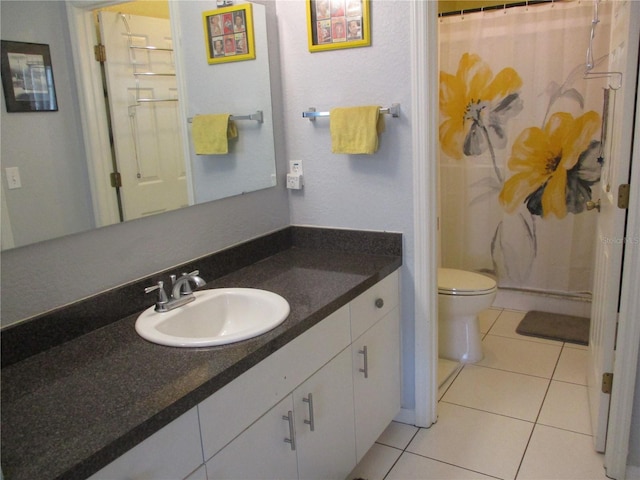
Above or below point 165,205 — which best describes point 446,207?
below

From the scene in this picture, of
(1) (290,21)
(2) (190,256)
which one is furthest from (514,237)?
(2) (190,256)

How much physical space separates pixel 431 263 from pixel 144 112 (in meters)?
1.23

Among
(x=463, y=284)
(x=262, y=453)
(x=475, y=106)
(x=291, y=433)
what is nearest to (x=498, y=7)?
(x=475, y=106)

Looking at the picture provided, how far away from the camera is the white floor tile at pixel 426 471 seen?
2.01m

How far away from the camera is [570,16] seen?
299 centimetres

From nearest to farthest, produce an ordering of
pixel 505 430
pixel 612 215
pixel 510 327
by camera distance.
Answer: pixel 612 215, pixel 505 430, pixel 510 327

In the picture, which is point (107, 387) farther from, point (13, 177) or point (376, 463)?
point (376, 463)

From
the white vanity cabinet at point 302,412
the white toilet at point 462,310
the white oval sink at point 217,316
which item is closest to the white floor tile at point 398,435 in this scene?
the white vanity cabinet at point 302,412

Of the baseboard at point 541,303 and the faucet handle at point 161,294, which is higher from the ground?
the faucet handle at point 161,294

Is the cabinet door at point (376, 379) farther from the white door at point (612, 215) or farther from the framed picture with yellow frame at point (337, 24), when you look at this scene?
the framed picture with yellow frame at point (337, 24)

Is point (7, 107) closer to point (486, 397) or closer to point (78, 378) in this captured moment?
point (78, 378)

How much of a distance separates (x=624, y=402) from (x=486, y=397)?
2.35ft

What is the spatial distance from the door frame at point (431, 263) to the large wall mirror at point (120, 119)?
65cm

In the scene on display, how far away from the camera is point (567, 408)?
2420mm
